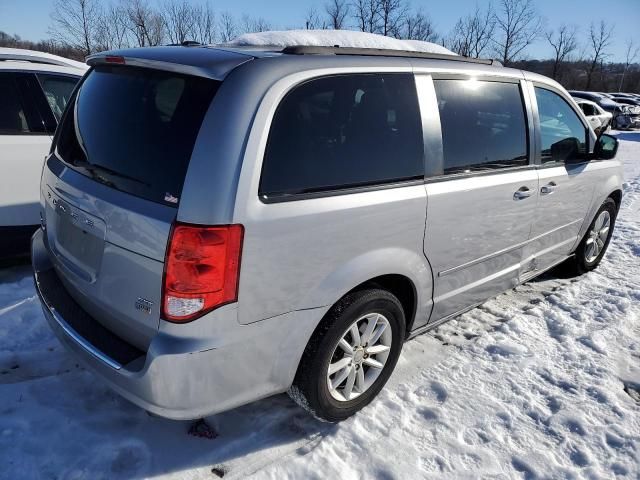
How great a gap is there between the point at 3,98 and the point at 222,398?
3.46 meters

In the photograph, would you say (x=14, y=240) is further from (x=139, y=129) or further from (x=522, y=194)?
(x=522, y=194)

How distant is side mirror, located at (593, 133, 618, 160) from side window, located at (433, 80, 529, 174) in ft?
3.66

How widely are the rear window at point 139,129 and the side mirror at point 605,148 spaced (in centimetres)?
343

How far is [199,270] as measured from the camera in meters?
1.84

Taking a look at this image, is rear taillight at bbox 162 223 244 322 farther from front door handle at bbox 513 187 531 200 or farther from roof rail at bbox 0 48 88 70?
roof rail at bbox 0 48 88 70

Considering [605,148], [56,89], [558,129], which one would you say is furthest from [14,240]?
[605,148]

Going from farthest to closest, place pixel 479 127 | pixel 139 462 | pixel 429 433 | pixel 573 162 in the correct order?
pixel 573 162, pixel 479 127, pixel 429 433, pixel 139 462

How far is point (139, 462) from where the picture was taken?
89.0 inches

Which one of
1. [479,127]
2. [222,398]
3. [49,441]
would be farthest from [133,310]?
[479,127]

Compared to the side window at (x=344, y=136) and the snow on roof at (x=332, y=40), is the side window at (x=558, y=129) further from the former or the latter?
the side window at (x=344, y=136)

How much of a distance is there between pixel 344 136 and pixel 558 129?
7.73 ft

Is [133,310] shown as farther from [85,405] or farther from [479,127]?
[479,127]

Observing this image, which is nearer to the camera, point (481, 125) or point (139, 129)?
point (139, 129)

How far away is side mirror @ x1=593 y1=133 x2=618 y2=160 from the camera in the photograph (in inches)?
158
